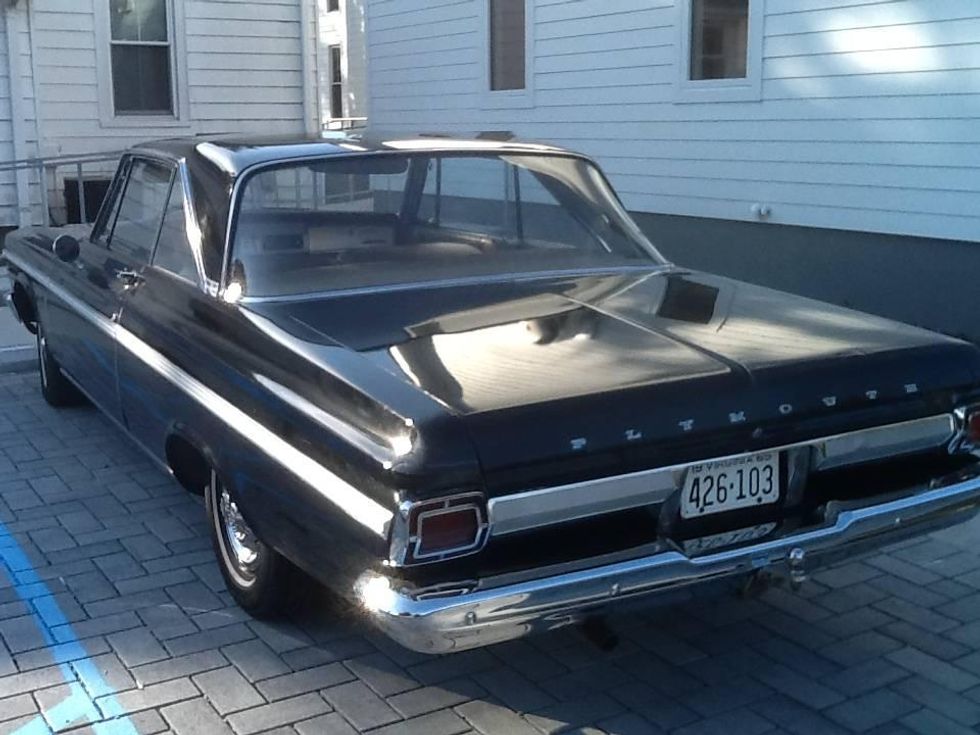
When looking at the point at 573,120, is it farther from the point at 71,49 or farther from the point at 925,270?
the point at 71,49

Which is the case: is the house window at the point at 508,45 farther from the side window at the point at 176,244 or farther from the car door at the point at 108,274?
the side window at the point at 176,244

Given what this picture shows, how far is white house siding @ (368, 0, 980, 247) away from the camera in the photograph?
25.8 ft

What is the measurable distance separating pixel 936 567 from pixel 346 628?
233cm

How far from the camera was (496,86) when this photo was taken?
12.5m

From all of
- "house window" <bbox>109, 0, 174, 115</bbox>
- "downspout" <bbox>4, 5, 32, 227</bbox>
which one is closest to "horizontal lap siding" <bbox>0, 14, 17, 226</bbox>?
"downspout" <bbox>4, 5, 32, 227</bbox>

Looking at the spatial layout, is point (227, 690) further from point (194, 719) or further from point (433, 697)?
point (433, 697)

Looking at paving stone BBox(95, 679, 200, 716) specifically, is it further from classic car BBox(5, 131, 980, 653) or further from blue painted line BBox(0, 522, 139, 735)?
classic car BBox(5, 131, 980, 653)

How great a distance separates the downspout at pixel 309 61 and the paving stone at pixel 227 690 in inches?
422

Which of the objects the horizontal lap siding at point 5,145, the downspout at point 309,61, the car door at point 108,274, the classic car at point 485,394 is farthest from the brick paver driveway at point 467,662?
the downspout at point 309,61

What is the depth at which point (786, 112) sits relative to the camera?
9047 mm

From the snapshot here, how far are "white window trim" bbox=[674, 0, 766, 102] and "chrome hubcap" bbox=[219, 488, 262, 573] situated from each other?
6.28 m

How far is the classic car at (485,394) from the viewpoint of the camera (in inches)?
125

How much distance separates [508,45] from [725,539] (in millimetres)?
9523

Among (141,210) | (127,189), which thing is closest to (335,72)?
(127,189)
